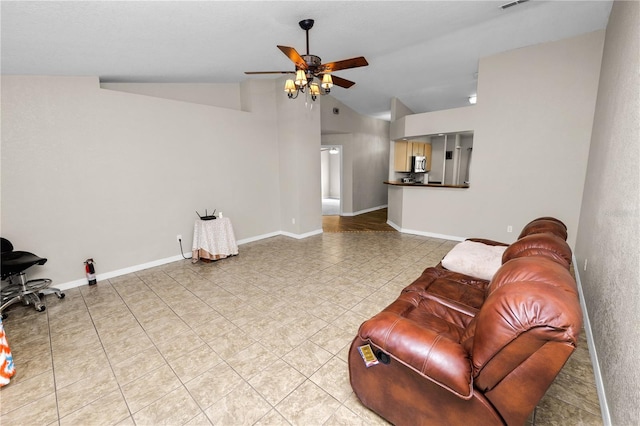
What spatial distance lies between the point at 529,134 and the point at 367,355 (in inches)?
178

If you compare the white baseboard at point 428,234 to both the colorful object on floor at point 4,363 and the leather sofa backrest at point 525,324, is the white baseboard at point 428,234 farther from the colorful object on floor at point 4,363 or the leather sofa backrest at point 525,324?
the colorful object on floor at point 4,363

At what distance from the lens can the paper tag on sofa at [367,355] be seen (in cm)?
140

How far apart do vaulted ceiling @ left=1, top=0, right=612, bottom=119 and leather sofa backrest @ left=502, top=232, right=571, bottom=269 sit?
8.27 ft

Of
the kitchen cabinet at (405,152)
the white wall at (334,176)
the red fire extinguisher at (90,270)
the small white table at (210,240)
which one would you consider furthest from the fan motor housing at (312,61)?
the white wall at (334,176)

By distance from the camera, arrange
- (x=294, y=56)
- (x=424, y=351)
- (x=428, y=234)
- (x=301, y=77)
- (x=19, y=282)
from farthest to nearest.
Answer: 1. (x=428, y=234)
2. (x=19, y=282)
3. (x=301, y=77)
4. (x=294, y=56)
5. (x=424, y=351)

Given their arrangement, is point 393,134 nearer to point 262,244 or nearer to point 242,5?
point 262,244

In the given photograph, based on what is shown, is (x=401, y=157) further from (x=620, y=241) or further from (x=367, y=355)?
(x=367, y=355)

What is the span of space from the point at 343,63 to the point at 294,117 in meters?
2.63

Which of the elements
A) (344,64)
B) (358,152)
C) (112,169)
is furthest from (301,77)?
(358,152)

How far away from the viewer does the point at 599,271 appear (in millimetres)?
2102

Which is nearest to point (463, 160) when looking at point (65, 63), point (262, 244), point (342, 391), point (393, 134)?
point (393, 134)

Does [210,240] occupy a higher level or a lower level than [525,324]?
lower

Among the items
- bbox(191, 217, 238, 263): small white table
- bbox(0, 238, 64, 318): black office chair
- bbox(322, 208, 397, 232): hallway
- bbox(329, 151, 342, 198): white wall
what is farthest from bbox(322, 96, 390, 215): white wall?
bbox(0, 238, 64, 318): black office chair

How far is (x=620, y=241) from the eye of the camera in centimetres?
163
